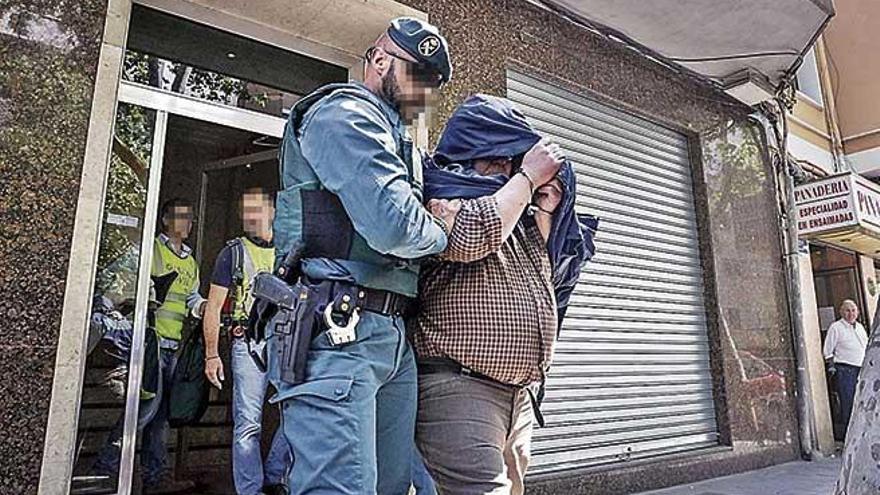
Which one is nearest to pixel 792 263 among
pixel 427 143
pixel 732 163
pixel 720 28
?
pixel 732 163

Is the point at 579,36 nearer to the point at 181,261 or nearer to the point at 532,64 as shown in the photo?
the point at 532,64

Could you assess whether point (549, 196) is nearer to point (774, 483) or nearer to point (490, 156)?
point (490, 156)

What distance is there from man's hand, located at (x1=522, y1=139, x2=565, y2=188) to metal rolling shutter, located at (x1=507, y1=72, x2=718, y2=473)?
310 centimetres

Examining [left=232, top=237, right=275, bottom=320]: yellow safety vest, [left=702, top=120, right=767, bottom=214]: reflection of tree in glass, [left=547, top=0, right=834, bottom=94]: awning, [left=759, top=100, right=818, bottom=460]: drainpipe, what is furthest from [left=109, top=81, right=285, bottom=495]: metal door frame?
[left=759, top=100, right=818, bottom=460]: drainpipe

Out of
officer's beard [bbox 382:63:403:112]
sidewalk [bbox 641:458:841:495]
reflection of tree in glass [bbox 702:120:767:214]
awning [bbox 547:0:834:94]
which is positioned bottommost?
sidewalk [bbox 641:458:841:495]

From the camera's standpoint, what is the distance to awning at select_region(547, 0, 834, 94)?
16.9ft

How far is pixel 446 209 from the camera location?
1.59m

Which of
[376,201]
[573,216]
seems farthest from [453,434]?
[573,216]

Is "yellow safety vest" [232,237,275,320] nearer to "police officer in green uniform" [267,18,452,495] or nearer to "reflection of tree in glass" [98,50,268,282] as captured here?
"reflection of tree in glass" [98,50,268,282]

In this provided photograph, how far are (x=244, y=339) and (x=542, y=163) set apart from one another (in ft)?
7.50

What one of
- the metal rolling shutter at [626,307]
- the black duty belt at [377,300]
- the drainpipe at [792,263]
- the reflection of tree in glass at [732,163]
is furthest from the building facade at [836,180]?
the black duty belt at [377,300]

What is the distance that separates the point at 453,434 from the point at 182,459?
3.96m

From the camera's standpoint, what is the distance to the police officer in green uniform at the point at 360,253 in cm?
136

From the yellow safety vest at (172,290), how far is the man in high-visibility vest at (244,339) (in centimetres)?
33
